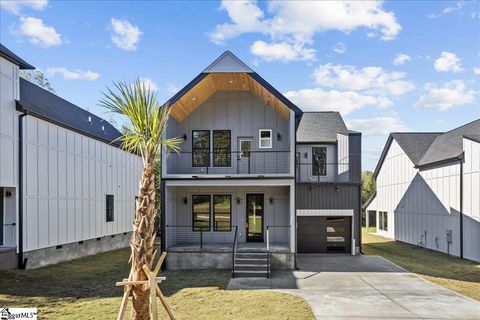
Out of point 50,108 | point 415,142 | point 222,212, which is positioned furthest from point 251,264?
point 415,142

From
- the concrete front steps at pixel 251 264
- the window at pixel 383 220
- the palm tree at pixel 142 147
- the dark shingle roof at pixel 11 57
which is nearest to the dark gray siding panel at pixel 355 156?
the concrete front steps at pixel 251 264

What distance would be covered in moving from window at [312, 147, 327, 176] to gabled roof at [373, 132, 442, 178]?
7.52 metres

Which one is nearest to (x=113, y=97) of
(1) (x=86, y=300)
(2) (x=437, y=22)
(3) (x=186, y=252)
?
(1) (x=86, y=300)

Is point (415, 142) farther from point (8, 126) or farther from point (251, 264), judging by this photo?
point (8, 126)

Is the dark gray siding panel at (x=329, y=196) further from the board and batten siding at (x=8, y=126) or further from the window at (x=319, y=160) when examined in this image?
the board and batten siding at (x=8, y=126)

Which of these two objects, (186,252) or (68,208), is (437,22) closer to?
(186,252)

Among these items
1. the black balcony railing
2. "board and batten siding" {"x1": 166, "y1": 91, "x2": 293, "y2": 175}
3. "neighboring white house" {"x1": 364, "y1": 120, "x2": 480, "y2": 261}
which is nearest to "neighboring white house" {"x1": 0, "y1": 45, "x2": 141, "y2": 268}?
the black balcony railing

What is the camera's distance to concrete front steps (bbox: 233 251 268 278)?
13.5 m

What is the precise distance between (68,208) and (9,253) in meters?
4.19

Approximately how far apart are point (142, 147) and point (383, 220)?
27.7 metres

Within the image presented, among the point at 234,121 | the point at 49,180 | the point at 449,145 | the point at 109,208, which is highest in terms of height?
the point at 234,121

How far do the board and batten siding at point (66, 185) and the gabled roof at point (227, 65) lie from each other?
7.49 metres

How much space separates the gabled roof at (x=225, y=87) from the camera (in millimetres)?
14953

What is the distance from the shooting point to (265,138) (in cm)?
1744
